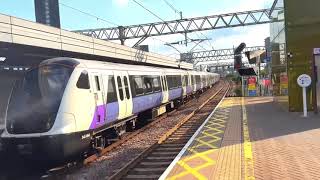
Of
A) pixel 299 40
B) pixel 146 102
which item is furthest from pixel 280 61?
pixel 146 102

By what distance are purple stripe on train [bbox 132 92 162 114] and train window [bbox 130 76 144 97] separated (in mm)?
209

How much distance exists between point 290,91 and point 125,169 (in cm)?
1269

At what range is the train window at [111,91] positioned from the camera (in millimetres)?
14684

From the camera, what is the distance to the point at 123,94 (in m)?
16.6

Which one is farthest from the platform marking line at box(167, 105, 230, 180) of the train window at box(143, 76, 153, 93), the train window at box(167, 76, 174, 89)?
the train window at box(167, 76, 174, 89)

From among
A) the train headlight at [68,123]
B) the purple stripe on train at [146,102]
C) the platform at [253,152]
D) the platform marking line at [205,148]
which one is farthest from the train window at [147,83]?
the train headlight at [68,123]

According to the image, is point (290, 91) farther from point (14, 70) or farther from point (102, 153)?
point (14, 70)

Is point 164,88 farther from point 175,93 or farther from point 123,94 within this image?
point 123,94

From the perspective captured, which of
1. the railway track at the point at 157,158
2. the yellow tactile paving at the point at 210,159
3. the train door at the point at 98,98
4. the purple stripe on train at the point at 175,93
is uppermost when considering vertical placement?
the train door at the point at 98,98

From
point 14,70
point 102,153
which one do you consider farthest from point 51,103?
point 14,70

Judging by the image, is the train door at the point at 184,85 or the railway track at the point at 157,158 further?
the train door at the point at 184,85

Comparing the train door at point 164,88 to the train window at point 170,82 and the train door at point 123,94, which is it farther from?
the train door at point 123,94

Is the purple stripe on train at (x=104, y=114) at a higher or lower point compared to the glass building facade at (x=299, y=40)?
lower

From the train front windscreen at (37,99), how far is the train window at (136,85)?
594cm
